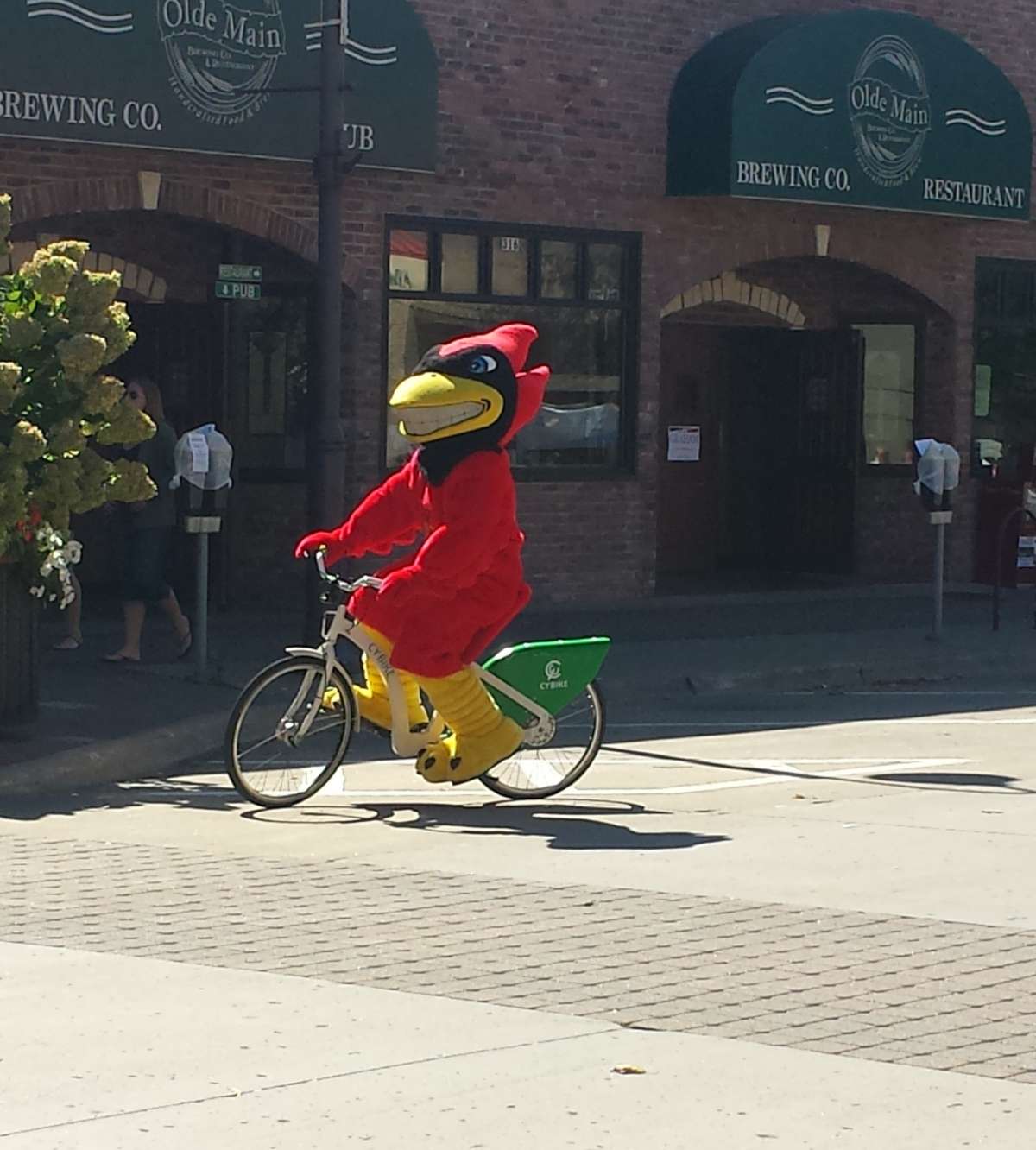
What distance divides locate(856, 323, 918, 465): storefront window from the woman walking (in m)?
9.25

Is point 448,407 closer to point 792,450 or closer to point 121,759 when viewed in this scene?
point 121,759

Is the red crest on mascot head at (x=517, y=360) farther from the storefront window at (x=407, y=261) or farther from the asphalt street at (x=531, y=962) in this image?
the storefront window at (x=407, y=261)

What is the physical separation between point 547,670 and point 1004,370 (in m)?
13.0

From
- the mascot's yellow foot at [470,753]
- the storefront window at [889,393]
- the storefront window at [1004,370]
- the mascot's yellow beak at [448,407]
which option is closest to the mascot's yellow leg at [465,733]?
the mascot's yellow foot at [470,753]

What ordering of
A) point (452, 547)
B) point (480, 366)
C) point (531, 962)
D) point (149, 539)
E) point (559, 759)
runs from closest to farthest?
1. point (531, 962)
2. point (452, 547)
3. point (480, 366)
4. point (559, 759)
5. point (149, 539)

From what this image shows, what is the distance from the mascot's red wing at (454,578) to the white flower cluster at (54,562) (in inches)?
79.3

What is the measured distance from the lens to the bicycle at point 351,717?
10.7m

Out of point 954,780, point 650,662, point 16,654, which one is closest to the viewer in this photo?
point 954,780

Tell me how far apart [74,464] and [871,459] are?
12.2m

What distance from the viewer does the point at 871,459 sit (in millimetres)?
22766

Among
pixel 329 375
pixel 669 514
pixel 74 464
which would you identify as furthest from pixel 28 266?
pixel 669 514

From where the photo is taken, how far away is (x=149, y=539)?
49.8ft

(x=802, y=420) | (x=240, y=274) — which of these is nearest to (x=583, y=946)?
(x=240, y=274)

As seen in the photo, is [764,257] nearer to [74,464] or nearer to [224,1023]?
[74,464]
